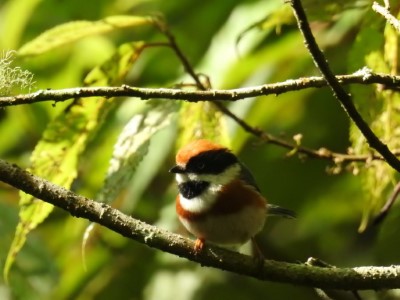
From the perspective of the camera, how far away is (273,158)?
113 inches

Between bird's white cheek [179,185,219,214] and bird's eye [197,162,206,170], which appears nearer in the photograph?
bird's white cheek [179,185,219,214]

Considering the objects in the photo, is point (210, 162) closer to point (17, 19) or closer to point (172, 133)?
point (172, 133)

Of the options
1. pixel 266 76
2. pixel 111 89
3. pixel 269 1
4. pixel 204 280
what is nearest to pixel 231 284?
pixel 204 280

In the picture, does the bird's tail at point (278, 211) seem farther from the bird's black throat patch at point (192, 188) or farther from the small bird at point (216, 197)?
the bird's black throat patch at point (192, 188)

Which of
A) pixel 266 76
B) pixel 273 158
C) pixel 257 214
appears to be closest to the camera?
pixel 257 214

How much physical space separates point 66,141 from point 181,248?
420 millimetres

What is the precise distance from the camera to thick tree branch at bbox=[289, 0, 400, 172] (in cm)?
114

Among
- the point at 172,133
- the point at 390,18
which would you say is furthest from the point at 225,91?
the point at 172,133

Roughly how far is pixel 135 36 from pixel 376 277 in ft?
5.85

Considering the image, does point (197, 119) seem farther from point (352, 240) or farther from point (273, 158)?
→ point (352, 240)

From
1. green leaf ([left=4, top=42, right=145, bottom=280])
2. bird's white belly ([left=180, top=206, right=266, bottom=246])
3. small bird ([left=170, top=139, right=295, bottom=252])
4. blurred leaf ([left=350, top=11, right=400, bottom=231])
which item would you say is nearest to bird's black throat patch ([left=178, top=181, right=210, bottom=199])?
small bird ([left=170, top=139, right=295, bottom=252])

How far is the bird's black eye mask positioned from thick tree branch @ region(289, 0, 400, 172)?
38.5 inches

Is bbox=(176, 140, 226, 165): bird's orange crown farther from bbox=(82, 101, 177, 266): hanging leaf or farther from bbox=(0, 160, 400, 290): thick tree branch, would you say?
bbox=(0, 160, 400, 290): thick tree branch

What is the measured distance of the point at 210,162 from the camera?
2406 millimetres
